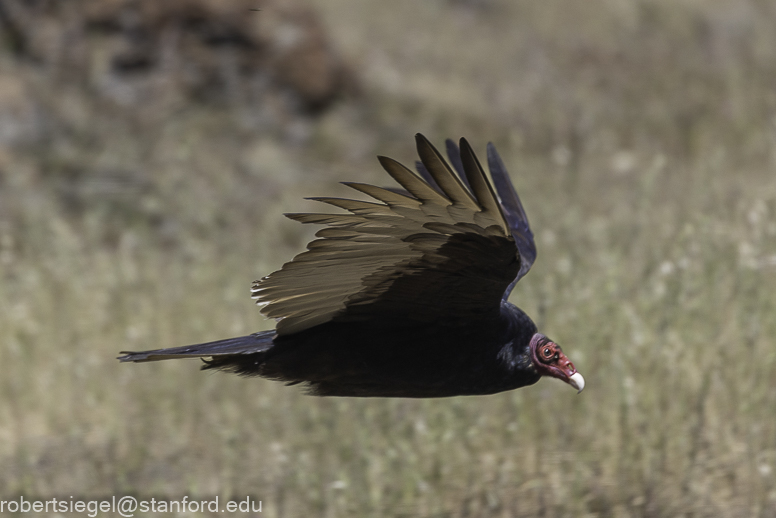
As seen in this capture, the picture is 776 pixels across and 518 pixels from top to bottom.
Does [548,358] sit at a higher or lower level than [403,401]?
lower

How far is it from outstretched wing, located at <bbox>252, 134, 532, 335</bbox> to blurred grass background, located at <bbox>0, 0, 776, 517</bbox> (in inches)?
33.6

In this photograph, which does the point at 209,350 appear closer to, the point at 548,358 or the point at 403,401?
the point at 548,358

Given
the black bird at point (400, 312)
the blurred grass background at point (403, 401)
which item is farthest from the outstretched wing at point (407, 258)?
the blurred grass background at point (403, 401)

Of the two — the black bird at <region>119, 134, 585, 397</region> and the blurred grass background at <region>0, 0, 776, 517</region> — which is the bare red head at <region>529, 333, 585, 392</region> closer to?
the black bird at <region>119, 134, 585, 397</region>

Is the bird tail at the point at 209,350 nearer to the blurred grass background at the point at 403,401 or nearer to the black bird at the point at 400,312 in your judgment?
the black bird at the point at 400,312

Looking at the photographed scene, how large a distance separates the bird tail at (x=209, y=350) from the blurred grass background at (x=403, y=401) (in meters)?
0.74

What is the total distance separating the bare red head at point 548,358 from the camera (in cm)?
234

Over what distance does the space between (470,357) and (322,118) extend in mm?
4525

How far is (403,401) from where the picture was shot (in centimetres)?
330

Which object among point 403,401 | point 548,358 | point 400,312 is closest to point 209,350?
point 400,312

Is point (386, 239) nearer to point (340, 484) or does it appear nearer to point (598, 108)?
point (340, 484)

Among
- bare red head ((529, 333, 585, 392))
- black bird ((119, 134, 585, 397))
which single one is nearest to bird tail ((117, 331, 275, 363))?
black bird ((119, 134, 585, 397))

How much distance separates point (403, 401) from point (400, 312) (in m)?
1.16

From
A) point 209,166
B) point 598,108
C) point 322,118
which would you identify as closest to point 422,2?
point 598,108
